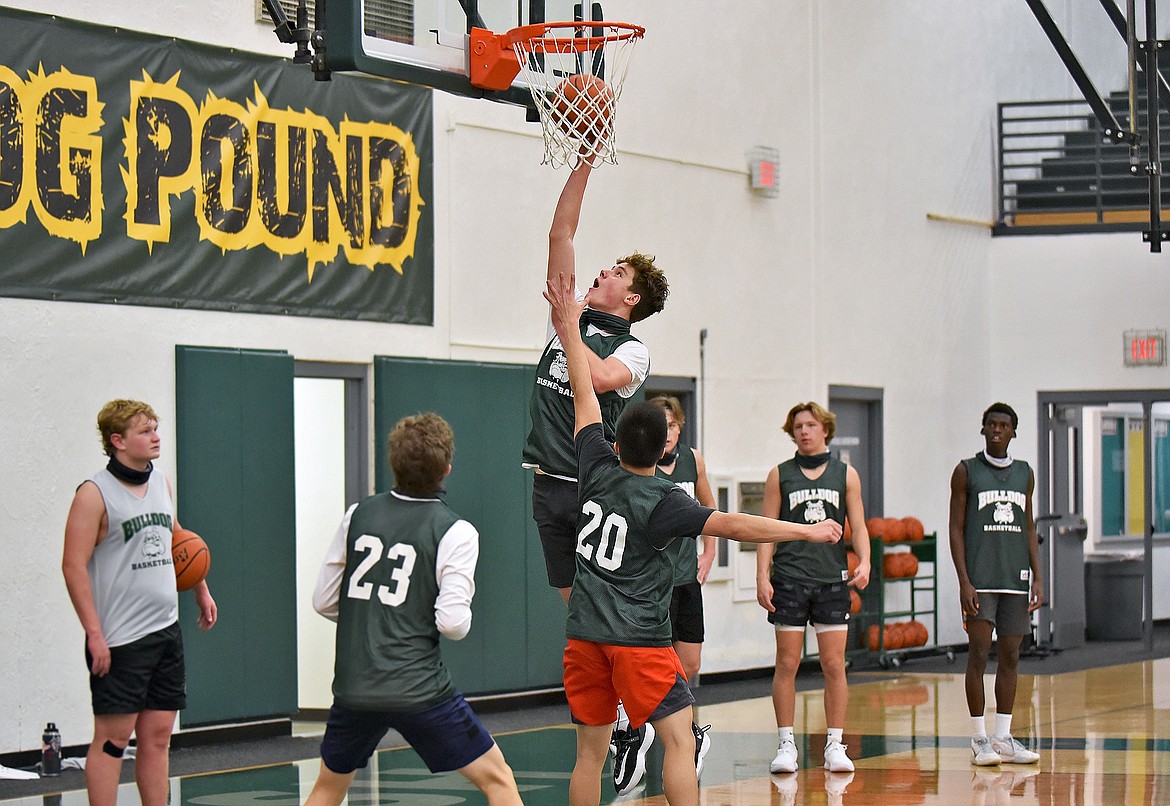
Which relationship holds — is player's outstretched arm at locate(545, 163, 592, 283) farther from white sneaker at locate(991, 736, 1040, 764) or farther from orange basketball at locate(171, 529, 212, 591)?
white sneaker at locate(991, 736, 1040, 764)

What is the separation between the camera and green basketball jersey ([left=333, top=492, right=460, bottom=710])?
5195 mm

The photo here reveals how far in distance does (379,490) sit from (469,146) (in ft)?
8.16

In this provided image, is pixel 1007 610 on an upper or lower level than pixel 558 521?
lower

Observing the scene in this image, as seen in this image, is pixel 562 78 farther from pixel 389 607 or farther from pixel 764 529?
pixel 389 607

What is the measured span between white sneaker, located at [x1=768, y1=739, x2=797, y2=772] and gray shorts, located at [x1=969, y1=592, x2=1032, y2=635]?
48.8 inches

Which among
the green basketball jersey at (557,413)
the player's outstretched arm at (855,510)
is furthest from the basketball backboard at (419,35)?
the player's outstretched arm at (855,510)

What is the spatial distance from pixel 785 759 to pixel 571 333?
3.68 m

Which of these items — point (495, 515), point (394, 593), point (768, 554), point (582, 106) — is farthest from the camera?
point (495, 515)

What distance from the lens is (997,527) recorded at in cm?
904

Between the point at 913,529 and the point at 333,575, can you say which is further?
the point at 913,529

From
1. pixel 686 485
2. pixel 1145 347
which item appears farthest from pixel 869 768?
pixel 1145 347

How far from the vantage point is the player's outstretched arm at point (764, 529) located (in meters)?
5.38

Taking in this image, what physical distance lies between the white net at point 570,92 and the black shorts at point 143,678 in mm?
2417

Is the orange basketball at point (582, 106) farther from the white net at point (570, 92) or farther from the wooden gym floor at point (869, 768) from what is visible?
the wooden gym floor at point (869, 768)
